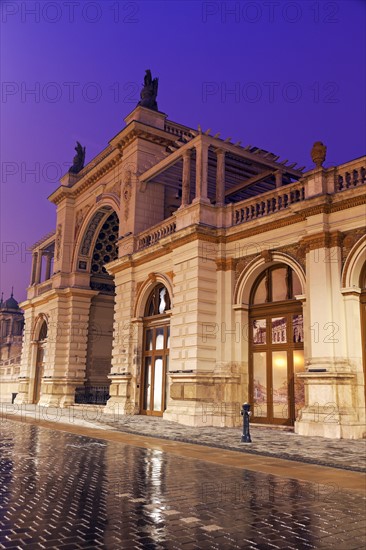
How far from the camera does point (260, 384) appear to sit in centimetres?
1712

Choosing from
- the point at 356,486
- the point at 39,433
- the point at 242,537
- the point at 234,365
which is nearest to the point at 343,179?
the point at 234,365

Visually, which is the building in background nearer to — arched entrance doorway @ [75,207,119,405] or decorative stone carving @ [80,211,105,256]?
arched entrance doorway @ [75,207,119,405]

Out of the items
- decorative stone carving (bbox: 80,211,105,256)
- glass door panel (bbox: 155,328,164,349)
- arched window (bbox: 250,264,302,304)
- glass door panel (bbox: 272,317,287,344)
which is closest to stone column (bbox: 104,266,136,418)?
glass door panel (bbox: 155,328,164,349)

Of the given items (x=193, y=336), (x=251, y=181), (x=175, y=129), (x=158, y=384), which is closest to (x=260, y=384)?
(x=193, y=336)

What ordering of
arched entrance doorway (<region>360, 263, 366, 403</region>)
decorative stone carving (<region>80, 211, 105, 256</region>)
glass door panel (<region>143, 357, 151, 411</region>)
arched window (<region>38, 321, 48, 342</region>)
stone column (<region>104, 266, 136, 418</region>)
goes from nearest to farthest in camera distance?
arched entrance doorway (<region>360, 263, 366, 403</region>) < glass door panel (<region>143, 357, 151, 411</region>) < stone column (<region>104, 266, 136, 418</region>) < decorative stone carving (<region>80, 211, 105, 256</region>) < arched window (<region>38, 321, 48, 342</region>)

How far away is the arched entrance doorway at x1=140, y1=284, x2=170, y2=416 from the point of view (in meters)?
20.5

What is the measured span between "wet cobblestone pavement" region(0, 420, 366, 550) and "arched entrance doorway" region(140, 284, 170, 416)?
11.7 metres

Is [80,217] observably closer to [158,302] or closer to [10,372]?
[158,302]

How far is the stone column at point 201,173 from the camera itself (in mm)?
18719

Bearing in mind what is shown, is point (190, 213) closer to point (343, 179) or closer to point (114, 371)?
point (343, 179)

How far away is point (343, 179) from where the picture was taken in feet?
48.2

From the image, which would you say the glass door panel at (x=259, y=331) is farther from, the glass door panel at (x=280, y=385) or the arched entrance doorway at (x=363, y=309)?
the arched entrance doorway at (x=363, y=309)

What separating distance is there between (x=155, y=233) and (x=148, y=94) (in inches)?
313

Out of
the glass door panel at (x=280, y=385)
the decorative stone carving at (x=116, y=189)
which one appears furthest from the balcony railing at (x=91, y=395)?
the glass door panel at (x=280, y=385)
